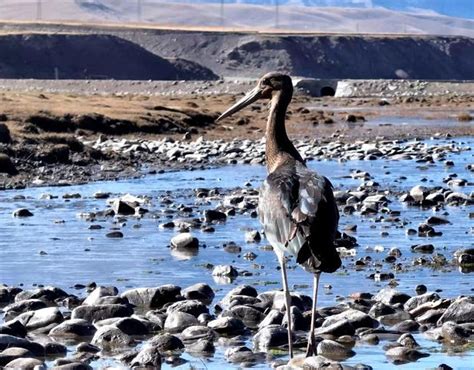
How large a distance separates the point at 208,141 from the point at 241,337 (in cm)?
3134

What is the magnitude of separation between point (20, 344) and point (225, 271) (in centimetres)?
530

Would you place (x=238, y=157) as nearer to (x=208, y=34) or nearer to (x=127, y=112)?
(x=127, y=112)

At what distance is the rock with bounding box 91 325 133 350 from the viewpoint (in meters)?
11.7

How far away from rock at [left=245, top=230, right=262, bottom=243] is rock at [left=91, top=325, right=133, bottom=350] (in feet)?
24.9

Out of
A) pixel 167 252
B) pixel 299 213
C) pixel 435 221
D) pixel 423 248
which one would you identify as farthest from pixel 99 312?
pixel 435 221

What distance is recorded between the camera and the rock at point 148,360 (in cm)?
1068

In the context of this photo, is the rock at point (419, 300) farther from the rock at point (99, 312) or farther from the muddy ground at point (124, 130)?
the muddy ground at point (124, 130)

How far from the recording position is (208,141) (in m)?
43.3

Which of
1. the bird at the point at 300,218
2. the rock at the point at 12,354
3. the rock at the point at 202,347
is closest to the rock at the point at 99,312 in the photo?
the rock at the point at 202,347

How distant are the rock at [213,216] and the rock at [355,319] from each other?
9.56 metres

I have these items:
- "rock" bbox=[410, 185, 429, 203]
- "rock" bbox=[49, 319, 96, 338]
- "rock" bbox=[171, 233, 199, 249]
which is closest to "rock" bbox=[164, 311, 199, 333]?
"rock" bbox=[49, 319, 96, 338]

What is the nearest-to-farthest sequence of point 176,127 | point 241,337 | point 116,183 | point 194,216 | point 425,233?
point 241,337, point 425,233, point 194,216, point 116,183, point 176,127

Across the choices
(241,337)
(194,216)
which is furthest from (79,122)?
(241,337)

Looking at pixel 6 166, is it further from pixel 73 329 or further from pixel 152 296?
pixel 73 329
